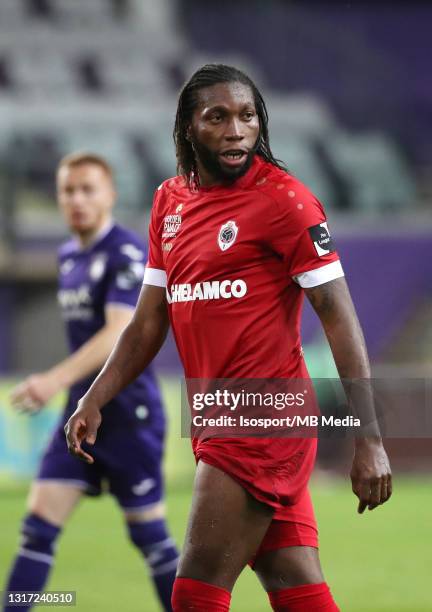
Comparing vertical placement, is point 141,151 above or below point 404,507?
above

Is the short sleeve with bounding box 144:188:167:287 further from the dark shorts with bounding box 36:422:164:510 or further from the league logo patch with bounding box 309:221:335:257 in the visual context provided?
the dark shorts with bounding box 36:422:164:510

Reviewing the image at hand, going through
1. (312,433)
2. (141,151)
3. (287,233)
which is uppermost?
(141,151)

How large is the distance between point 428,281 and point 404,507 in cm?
637

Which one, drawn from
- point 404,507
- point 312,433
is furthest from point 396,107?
point 312,433

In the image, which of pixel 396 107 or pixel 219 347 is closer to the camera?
pixel 219 347

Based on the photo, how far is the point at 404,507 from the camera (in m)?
11.7

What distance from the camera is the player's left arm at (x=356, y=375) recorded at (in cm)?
355

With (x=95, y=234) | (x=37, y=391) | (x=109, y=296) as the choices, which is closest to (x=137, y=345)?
(x=37, y=391)

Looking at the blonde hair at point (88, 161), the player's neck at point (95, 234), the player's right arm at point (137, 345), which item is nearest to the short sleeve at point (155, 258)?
the player's right arm at point (137, 345)

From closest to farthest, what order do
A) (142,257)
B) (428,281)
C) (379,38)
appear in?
(142,257)
(428,281)
(379,38)

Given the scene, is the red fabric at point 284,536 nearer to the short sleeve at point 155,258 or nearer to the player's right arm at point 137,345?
the player's right arm at point 137,345

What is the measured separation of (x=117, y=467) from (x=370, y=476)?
2.51 meters

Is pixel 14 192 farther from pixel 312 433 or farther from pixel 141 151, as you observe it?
pixel 312 433

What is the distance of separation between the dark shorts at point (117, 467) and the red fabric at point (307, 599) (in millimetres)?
2063
